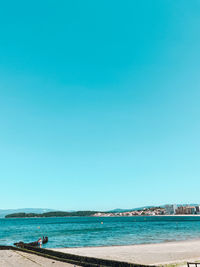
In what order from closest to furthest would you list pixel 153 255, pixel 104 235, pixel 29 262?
1. pixel 29 262
2. pixel 153 255
3. pixel 104 235

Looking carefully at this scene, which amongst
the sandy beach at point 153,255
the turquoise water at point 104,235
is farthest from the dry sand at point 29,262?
the turquoise water at point 104,235

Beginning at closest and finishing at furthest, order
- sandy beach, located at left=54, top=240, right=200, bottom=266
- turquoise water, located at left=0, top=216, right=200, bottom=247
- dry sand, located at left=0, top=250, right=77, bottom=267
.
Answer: dry sand, located at left=0, top=250, right=77, bottom=267 < sandy beach, located at left=54, top=240, right=200, bottom=266 < turquoise water, located at left=0, top=216, right=200, bottom=247

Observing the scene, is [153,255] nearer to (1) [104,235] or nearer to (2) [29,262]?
(2) [29,262]

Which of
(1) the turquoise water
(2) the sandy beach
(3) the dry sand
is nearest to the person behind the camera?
(3) the dry sand

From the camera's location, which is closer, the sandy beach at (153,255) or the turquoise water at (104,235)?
the sandy beach at (153,255)

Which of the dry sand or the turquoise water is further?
the turquoise water

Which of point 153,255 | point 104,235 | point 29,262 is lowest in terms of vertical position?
point 104,235

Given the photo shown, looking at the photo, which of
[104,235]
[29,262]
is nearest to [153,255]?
[29,262]

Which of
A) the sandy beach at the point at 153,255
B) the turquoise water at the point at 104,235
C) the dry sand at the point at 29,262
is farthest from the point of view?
the turquoise water at the point at 104,235

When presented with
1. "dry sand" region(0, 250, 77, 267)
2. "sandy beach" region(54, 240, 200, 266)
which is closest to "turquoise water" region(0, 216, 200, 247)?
"sandy beach" region(54, 240, 200, 266)

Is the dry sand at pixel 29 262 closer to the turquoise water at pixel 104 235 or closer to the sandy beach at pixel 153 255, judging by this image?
the sandy beach at pixel 153 255

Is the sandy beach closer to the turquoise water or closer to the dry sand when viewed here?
the dry sand

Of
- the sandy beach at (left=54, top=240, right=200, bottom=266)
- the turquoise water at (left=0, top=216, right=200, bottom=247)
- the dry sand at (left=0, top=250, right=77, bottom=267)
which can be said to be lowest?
the turquoise water at (left=0, top=216, right=200, bottom=247)

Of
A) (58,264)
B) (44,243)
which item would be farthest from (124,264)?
(44,243)
